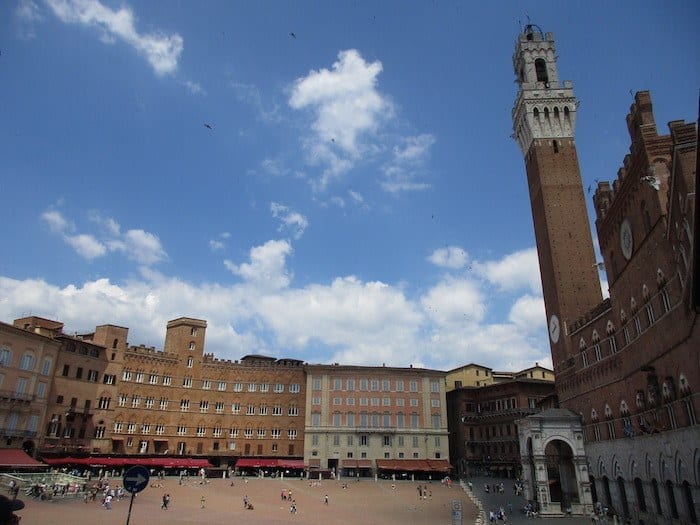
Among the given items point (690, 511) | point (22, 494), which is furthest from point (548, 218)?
point (22, 494)

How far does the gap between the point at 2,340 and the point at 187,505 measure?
27.8 meters

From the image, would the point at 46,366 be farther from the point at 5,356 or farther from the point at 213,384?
the point at 213,384

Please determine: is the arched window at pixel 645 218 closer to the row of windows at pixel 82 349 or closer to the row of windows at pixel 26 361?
the row of windows at pixel 26 361

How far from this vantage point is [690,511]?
26.6 m

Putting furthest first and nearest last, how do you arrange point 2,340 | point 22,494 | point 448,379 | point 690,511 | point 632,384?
point 448,379, point 2,340, point 22,494, point 632,384, point 690,511

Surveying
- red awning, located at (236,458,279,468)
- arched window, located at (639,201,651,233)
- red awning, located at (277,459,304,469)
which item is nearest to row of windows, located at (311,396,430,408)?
red awning, located at (277,459,304,469)

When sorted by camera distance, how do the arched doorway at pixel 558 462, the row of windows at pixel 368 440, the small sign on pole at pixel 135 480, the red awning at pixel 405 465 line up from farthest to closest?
the row of windows at pixel 368 440 < the red awning at pixel 405 465 < the arched doorway at pixel 558 462 < the small sign on pole at pixel 135 480

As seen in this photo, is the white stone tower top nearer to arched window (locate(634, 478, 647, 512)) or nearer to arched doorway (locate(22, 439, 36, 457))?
arched window (locate(634, 478, 647, 512))

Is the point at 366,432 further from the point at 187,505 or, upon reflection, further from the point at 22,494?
the point at 22,494

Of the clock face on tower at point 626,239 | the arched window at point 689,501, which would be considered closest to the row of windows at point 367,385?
the clock face on tower at point 626,239

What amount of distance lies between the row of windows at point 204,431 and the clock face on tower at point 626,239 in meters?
55.0

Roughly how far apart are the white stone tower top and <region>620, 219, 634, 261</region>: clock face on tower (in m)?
29.9

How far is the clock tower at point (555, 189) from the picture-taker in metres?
53.1

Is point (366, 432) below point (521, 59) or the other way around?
below
